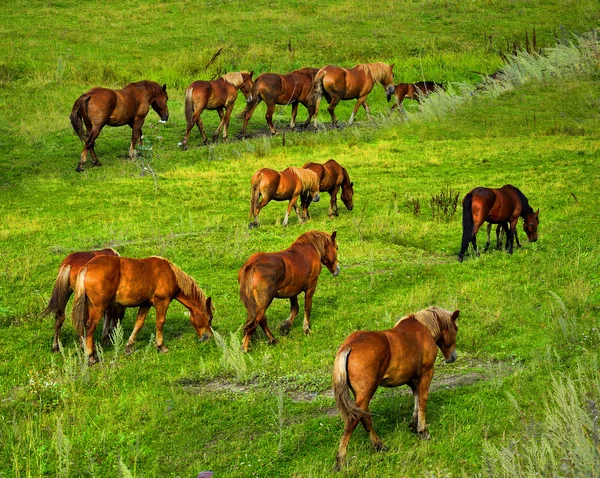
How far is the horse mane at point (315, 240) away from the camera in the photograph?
1253 centimetres

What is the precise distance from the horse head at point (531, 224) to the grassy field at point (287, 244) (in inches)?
8.4

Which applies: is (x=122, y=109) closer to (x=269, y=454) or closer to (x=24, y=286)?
(x=24, y=286)

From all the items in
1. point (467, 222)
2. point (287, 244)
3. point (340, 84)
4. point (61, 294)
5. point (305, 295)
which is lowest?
point (287, 244)

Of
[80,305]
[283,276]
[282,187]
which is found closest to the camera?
[80,305]

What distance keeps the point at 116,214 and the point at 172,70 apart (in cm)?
1693

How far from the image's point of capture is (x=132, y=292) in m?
11.5

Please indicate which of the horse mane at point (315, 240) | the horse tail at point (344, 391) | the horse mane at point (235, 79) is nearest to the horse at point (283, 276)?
the horse mane at point (315, 240)

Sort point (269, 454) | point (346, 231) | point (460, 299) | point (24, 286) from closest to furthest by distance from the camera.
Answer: point (269, 454) → point (460, 299) → point (24, 286) → point (346, 231)

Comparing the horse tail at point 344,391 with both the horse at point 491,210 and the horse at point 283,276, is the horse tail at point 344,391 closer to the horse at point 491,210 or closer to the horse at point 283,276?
the horse at point 283,276

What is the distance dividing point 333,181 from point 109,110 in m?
8.10

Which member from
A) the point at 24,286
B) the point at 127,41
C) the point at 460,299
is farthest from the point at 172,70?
the point at 460,299

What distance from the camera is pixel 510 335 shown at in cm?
1211

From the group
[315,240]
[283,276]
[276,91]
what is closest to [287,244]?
[315,240]

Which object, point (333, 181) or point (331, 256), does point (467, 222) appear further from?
point (333, 181)
